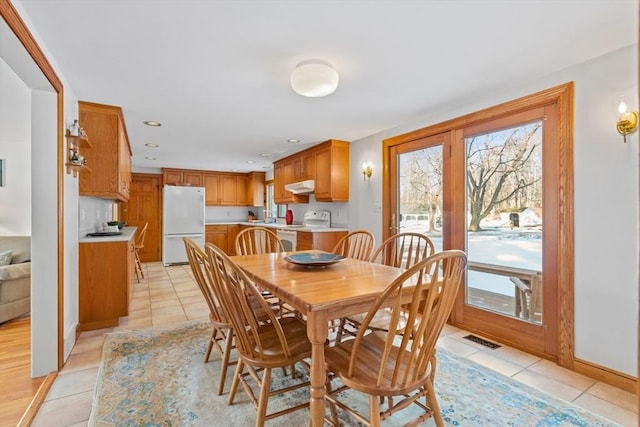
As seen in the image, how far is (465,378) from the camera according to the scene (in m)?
1.97

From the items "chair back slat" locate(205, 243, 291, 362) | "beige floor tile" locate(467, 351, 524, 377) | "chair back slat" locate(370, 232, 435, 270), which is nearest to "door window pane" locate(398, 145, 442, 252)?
"chair back slat" locate(370, 232, 435, 270)

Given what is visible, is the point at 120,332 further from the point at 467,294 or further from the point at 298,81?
the point at 467,294

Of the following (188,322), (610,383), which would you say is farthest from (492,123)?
(188,322)

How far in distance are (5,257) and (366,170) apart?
422 centimetres

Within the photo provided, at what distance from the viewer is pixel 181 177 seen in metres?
6.90

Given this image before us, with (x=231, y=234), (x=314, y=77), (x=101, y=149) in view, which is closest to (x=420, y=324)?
(x=314, y=77)

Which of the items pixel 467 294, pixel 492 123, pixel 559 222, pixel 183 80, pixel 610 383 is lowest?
pixel 610 383

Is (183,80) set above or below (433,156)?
above

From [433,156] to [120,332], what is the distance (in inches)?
138

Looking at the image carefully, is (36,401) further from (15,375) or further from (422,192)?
(422,192)

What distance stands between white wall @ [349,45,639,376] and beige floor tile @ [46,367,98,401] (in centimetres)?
330

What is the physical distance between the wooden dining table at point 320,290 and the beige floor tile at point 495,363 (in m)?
1.09

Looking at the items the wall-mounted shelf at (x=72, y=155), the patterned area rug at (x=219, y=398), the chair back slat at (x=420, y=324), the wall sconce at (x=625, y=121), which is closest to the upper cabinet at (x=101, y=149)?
the wall-mounted shelf at (x=72, y=155)

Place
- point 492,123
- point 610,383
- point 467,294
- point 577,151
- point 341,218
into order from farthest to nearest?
point 341,218 → point 467,294 → point 492,123 → point 577,151 → point 610,383
